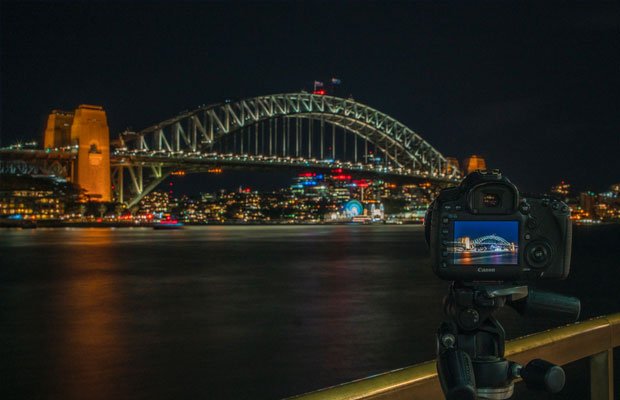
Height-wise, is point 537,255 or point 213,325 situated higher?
point 537,255

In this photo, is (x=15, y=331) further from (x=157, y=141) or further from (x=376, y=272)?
(x=157, y=141)

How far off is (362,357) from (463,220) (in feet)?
26.4

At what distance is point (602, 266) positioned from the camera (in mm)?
30453

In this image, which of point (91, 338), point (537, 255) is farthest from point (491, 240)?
point (91, 338)

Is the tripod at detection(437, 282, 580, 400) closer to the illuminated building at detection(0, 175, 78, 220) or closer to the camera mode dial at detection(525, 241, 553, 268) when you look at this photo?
the camera mode dial at detection(525, 241, 553, 268)

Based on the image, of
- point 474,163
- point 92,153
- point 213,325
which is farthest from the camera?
point 474,163

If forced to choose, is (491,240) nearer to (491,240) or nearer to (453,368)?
(491,240)

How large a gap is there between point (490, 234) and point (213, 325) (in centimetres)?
1070

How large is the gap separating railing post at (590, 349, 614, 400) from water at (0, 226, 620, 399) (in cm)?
526

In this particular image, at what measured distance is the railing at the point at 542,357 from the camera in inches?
73.0

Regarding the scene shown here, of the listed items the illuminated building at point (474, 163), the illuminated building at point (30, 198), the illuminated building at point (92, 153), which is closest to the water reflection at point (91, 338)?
the illuminated building at point (92, 153)

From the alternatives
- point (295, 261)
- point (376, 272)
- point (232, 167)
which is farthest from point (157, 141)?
point (376, 272)

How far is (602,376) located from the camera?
2701 millimetres

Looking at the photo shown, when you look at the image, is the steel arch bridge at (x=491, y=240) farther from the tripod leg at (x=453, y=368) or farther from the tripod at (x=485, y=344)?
the tripod leg at (x=453, y=368)
